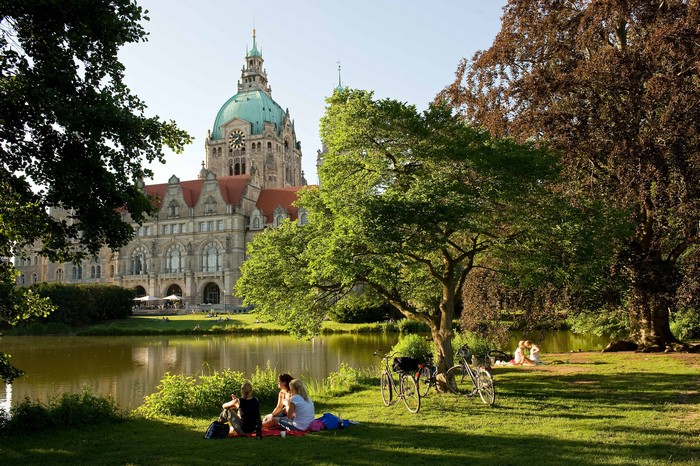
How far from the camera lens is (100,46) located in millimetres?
9609

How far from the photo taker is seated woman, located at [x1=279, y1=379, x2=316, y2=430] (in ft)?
34.0

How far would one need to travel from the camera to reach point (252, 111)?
10319 cm

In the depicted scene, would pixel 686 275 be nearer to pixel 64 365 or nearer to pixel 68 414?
pixel 68 414

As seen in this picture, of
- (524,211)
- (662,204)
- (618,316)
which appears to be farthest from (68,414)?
(618,316)

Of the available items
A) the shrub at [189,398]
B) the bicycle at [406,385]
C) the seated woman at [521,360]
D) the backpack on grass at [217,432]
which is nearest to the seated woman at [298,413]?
the backpack on grass at [217,432]

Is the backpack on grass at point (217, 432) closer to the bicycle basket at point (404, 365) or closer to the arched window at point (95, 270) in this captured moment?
the bicycle basket at point (404, 365)

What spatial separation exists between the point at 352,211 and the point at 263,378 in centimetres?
607

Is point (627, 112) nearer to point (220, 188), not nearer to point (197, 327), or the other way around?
point (197, 327)

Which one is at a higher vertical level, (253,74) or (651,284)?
(253,74)

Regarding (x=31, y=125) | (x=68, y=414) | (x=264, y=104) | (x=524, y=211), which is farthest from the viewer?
(x=264, y=104)

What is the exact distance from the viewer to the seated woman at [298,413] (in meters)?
10.4

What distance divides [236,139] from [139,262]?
1109 inches

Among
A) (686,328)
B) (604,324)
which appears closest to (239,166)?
(604,324)

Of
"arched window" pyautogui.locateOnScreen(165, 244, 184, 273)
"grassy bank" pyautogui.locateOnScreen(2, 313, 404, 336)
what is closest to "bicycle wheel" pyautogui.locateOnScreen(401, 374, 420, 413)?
"grassy bank" pyautogui.locateOnScreen(2, 313, 404, 336)
